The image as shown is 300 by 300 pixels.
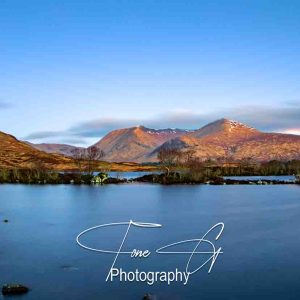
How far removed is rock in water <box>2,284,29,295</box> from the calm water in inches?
17.9

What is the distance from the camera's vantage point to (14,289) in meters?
21.4

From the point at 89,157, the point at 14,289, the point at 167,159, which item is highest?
the point at 89,157

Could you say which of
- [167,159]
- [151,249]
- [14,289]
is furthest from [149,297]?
[167,159]

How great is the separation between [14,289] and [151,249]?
36.7ft

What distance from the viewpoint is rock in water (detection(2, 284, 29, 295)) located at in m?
21.2

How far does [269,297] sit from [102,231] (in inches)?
733

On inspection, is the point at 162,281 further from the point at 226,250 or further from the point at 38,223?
the point at 38,223

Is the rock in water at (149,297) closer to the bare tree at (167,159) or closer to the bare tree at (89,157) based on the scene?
the bare tree at (167,159)

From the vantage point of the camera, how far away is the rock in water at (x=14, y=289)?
2116cm

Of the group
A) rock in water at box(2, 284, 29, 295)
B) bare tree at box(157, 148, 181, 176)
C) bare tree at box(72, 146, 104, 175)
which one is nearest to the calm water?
rock in water at box(2, 284, 29, 295)

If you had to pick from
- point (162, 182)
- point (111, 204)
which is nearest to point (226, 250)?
point (111, 204)

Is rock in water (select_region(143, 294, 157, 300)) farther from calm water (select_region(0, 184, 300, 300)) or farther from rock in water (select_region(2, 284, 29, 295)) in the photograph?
rock in water (select_region(2, 284, 29, 295))

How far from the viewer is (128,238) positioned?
3422 cm

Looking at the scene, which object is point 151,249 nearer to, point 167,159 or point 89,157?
point 167,159
